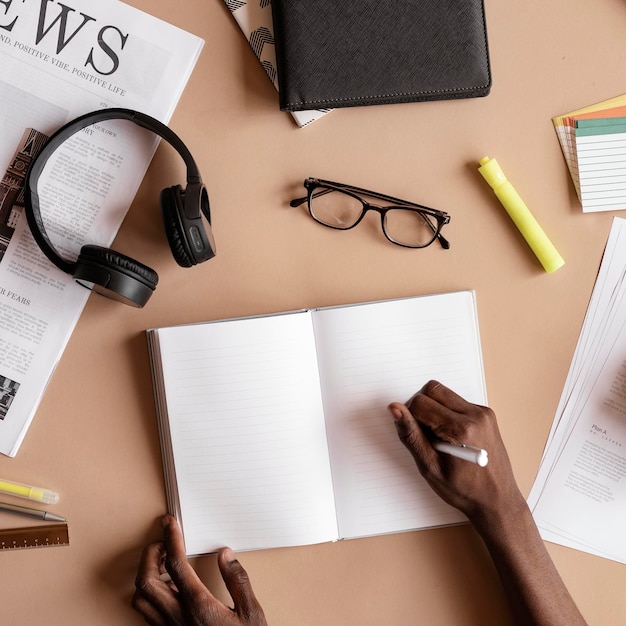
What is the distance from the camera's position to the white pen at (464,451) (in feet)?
2.25

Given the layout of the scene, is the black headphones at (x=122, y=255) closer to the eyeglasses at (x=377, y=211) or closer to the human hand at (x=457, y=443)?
the eyeglasses at (x=377, y=211)

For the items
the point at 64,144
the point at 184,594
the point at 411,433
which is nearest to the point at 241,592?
the point at 184,594

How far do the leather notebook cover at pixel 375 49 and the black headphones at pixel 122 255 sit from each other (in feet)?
0.59

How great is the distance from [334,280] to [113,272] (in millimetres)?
295

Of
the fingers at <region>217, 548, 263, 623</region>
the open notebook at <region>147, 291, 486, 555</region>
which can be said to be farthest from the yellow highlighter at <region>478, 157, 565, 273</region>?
the fingers at <region>217, 548, 263, 623</region>

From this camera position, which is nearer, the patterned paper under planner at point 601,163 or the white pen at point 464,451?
the white pen at point 464,451

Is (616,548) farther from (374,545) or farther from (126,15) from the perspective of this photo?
(126,15)

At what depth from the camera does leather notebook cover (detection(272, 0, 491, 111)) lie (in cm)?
79

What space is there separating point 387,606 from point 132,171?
2.33ft

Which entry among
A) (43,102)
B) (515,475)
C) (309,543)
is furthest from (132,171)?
(515,475)

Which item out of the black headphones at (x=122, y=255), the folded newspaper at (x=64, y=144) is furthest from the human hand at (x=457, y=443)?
the folded newspaper at (x=64, y=144)

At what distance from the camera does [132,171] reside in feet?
2.74

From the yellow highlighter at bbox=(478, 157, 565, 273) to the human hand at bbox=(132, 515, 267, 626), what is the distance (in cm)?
60

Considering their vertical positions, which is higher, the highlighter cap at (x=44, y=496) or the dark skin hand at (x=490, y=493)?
the dark skin hand at (x=490, y=493)
